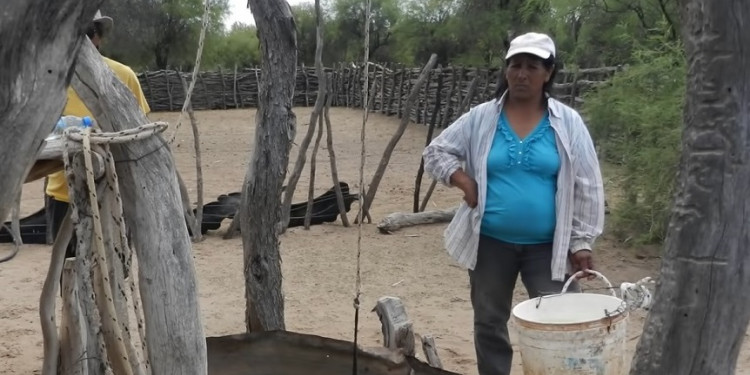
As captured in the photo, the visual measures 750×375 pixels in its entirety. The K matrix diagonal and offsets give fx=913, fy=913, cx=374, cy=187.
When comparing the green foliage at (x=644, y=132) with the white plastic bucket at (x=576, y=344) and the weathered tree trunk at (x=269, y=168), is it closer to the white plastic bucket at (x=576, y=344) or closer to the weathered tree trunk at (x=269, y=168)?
the weathered tree trunk at (x=269, y=168)

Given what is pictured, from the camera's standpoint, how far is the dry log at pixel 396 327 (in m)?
3.92

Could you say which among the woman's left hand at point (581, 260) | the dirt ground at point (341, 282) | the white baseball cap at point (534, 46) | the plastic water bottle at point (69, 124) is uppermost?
the white baseball cap at point (534, 46)

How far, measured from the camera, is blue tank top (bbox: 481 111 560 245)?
320 centimetres

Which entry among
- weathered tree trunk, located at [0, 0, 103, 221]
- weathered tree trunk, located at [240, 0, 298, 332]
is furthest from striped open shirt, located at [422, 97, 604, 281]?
Answer: weathered tree trunk, located at [0, 0, 103, 221]

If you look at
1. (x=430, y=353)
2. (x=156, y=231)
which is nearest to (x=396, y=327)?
(x=430, y=353)

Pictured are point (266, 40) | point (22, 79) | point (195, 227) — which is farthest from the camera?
point (195, 227)

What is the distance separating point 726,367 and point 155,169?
1480 mm

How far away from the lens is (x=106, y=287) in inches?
85.3

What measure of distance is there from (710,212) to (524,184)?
112 centimetres

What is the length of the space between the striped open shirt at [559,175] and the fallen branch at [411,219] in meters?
4.94

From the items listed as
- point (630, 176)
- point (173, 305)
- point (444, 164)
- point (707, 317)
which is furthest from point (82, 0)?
point (630, 176)

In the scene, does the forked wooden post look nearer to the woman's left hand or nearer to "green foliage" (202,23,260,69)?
the woman's left hand

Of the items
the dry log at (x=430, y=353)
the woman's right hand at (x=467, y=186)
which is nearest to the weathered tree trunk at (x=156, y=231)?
the woman's right hand at (x=467, y=186)

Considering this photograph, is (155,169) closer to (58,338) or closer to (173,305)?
(173,305)
